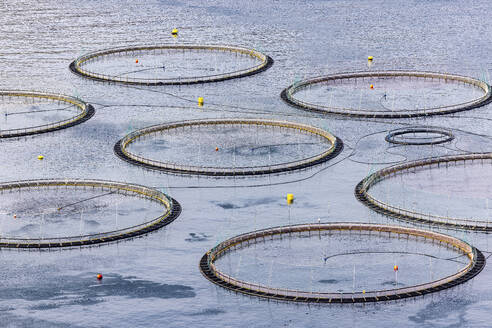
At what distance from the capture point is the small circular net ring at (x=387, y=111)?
532 ft

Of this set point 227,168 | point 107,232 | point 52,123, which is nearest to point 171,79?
point 52,123

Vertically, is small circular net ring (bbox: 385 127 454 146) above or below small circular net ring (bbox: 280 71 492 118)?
below

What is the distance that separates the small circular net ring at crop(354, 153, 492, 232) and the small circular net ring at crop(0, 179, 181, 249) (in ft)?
69.3

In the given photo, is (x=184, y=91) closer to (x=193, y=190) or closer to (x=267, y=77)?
(x=267, y=77)

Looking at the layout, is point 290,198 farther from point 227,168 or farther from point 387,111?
point 387,111

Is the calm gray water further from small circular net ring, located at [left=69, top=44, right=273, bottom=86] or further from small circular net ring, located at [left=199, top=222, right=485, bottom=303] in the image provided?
small circular net ring, located at [left=69, top=44, right=273, bottom=86]

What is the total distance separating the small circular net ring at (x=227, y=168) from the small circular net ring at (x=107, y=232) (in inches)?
298

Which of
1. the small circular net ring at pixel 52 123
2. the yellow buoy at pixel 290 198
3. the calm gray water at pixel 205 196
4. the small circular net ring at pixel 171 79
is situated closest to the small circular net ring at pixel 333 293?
the calm gray water at pixel 205 196

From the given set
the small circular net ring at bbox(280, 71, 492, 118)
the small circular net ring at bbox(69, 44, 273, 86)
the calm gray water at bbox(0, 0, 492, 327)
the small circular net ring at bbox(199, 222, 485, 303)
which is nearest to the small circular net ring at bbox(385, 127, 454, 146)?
the calm gray water at bbox(0, 0, 492, 327)

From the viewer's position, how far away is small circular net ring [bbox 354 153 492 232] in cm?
12581

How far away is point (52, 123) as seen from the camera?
161 metres

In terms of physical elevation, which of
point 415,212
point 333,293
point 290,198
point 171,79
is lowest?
point 333,293

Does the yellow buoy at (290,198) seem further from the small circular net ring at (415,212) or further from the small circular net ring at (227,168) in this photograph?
the small circular net ring at (227,168)

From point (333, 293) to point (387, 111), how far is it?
57030mm
